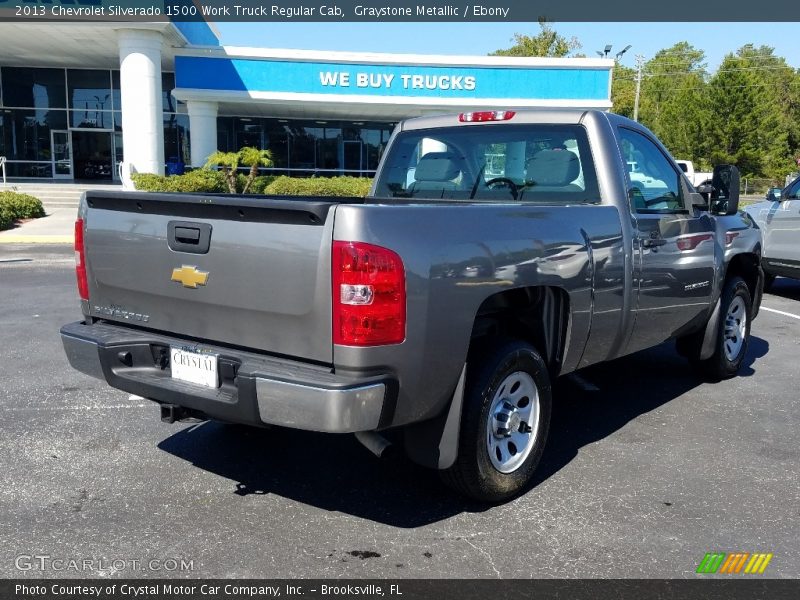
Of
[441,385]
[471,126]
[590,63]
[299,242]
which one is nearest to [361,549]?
[441,385]

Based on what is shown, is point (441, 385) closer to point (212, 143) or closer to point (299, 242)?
point (299, 242)

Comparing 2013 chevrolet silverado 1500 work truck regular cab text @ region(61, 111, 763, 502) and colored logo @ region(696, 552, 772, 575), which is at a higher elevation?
2013 chevrolet silverado 1500 work truck regular cab text @ region(61, 111, 763, 502)

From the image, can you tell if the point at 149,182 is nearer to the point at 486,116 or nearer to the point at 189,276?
the point at 486,116

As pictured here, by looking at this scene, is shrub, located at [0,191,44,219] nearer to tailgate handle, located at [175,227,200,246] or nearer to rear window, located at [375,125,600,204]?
rear window, located at [375,125,600,204]

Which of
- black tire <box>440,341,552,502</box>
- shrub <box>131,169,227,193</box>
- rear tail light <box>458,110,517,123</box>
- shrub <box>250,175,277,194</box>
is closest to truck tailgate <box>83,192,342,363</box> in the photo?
black tire <box>440,341,552,502</box>

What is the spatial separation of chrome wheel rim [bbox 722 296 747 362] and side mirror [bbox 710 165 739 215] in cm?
98

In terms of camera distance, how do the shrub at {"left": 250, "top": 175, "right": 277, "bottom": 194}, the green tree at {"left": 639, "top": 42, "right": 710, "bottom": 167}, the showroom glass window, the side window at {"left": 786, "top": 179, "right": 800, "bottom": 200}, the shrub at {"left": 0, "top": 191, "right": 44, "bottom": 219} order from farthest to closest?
the green tree at {"left": 639, "top": 42, "right": 710, "bottom": 167} < the showroom glass window < the shrub at {"left": 250, "top": 175, "right": 277, "bottom": 194} < the shrub at {"left": 0, "top": 191, "right": 44, "bottom": 219} < the side window at {"left": 786, "top": 179, "right": 800, "bottom": 200}

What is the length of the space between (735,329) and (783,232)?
4927 mm

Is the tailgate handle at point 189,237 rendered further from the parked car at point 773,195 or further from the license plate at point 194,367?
the parked car at point 773,195

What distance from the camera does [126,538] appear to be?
3406 millimetres

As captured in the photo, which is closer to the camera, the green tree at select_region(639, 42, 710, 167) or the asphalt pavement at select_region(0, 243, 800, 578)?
the asphalt pavement at select_region(0, 243, 800, 578)

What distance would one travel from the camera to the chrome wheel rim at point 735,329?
6145 millimetres

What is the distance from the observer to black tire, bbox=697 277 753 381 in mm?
5902

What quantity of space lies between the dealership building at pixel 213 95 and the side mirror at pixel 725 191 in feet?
57.6
